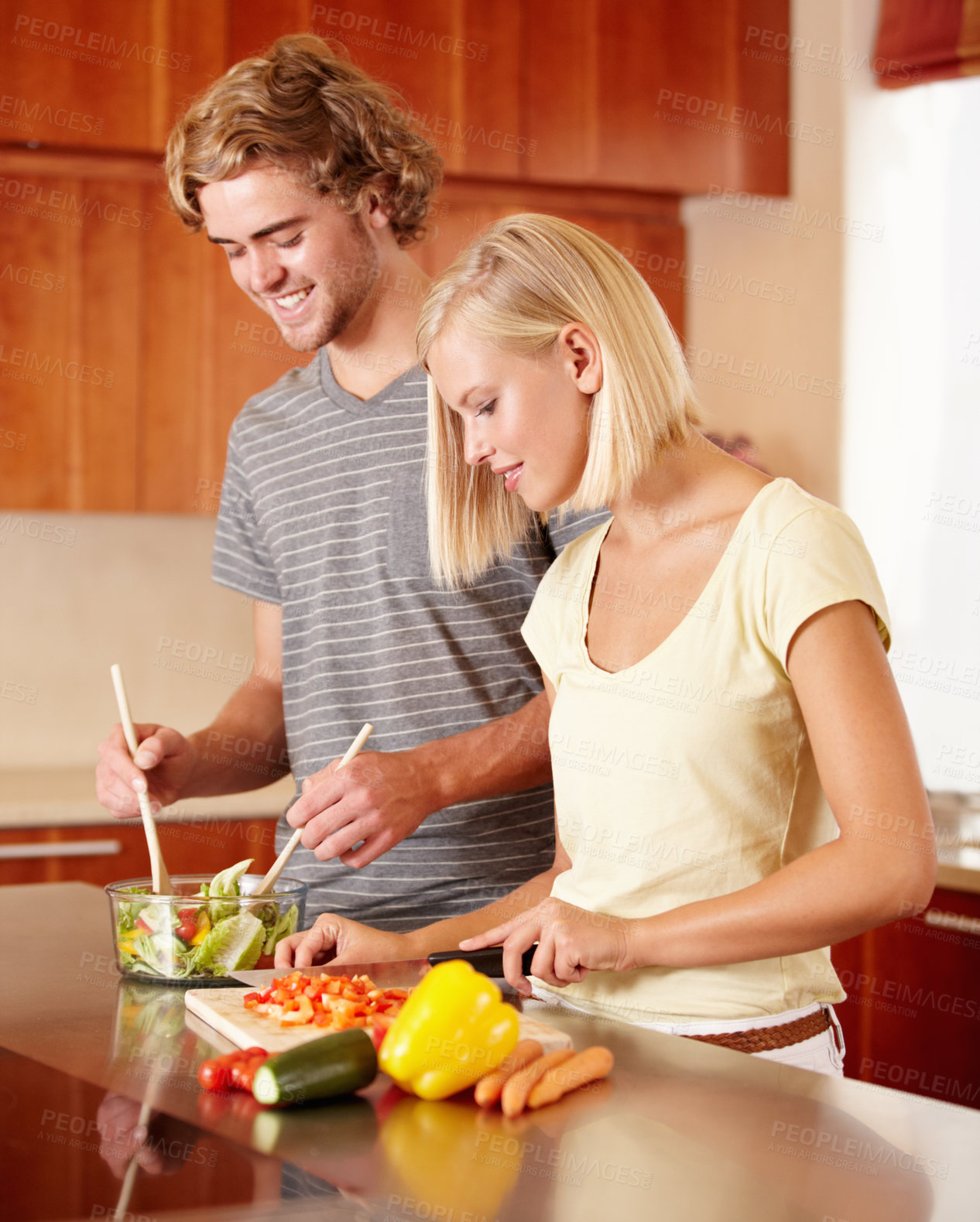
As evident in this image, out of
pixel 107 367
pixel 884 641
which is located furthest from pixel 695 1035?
pixel 107 367

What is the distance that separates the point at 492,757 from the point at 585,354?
446 millimetres

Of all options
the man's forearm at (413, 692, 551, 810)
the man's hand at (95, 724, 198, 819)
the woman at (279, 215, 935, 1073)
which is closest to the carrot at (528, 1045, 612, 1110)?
the woman at (279, 215, 935, 1073)

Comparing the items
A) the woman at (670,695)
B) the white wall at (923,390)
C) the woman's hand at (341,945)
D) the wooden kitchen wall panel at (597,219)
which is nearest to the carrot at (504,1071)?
the woman at (670,695)

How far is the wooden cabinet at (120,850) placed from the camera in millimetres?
2602

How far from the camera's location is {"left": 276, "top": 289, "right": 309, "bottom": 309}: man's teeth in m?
1.55

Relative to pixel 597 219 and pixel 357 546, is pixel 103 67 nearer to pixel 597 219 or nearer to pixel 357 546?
pixel 597 219

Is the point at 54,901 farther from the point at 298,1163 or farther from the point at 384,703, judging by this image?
the point at 298,1163

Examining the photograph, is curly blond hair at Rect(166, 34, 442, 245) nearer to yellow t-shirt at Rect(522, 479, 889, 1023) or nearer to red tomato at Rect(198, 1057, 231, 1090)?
yellow t-shirt at Rect(522, 479, 889, 1023)

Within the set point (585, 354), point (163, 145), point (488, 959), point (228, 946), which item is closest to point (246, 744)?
point (228, 946)

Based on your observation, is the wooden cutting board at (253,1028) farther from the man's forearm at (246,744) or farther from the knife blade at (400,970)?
the man's forearm at (246,744)

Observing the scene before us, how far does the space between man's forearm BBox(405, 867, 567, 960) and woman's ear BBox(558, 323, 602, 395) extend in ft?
1.50

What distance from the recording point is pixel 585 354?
1205 mm

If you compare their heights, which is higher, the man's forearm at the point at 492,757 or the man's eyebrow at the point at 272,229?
the man's eyebrow at the point at 272,229

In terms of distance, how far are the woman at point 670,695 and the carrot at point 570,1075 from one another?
0.37 feet
